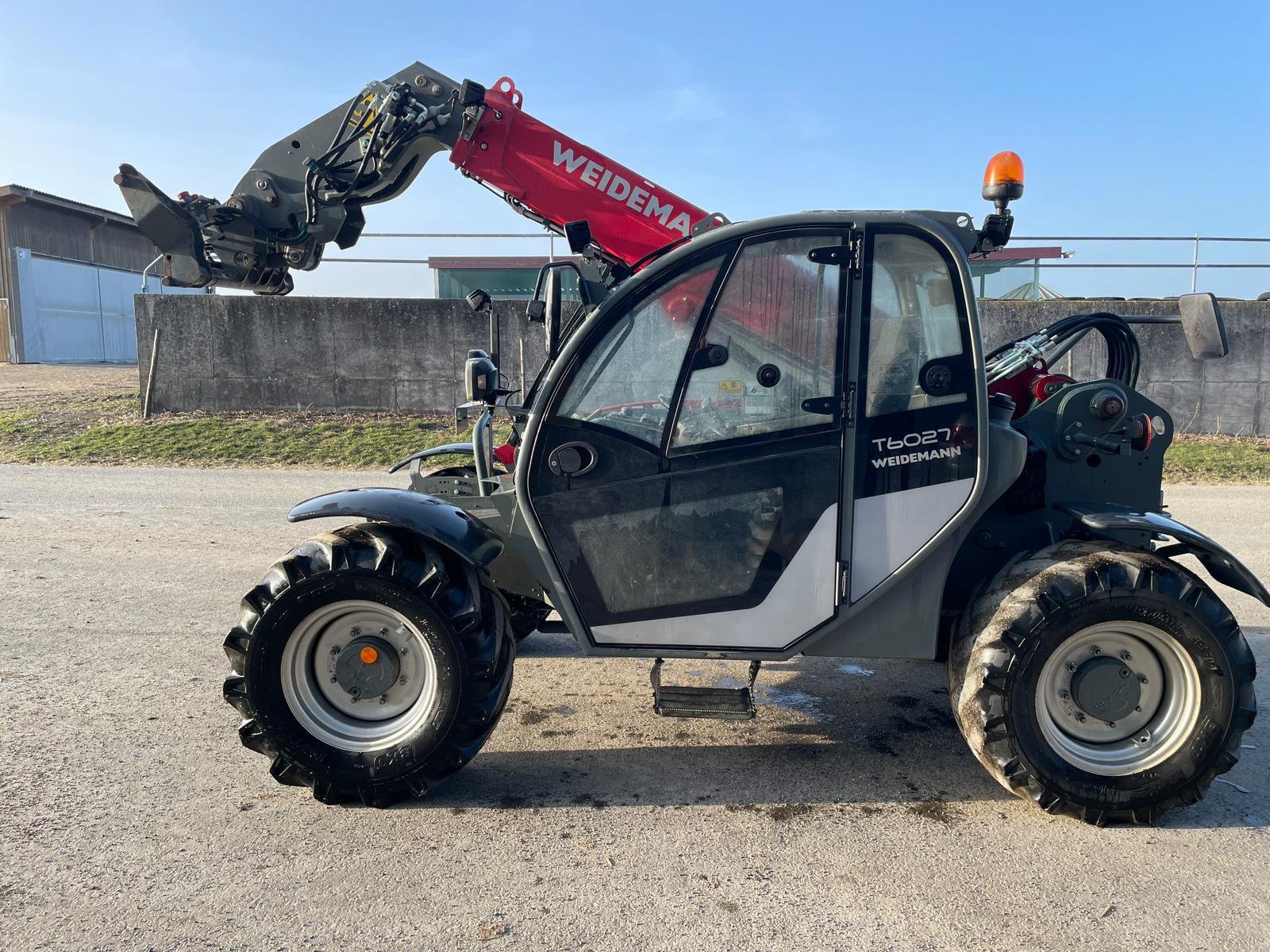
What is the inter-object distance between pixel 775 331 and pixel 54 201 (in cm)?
3068

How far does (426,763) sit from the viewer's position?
323cm

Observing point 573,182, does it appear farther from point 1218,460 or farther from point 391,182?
point 1218,460

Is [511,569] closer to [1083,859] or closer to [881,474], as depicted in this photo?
[881,474]

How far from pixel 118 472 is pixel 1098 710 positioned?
444 inches

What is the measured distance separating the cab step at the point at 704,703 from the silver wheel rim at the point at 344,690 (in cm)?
92

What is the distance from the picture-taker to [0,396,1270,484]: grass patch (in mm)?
11711

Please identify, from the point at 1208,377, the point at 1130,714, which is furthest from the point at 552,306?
the point at 1208,377

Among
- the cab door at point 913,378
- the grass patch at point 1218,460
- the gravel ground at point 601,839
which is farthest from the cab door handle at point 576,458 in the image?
the grass patch at point 1218,460

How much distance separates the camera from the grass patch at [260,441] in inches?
461

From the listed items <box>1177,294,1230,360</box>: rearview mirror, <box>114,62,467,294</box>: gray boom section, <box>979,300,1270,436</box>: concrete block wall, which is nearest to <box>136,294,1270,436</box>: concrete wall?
<box>979,300,1270,436</box>: concrete block wall

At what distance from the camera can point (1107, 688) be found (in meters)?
3.24

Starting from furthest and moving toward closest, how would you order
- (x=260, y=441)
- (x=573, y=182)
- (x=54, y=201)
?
(x=54, y=201)
(x=260, y=441)
(x=573, y=182)

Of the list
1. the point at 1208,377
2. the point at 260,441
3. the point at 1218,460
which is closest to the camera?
the point at 1218,460

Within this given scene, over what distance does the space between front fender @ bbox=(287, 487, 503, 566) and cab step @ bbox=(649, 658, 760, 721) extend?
0.88 meters
